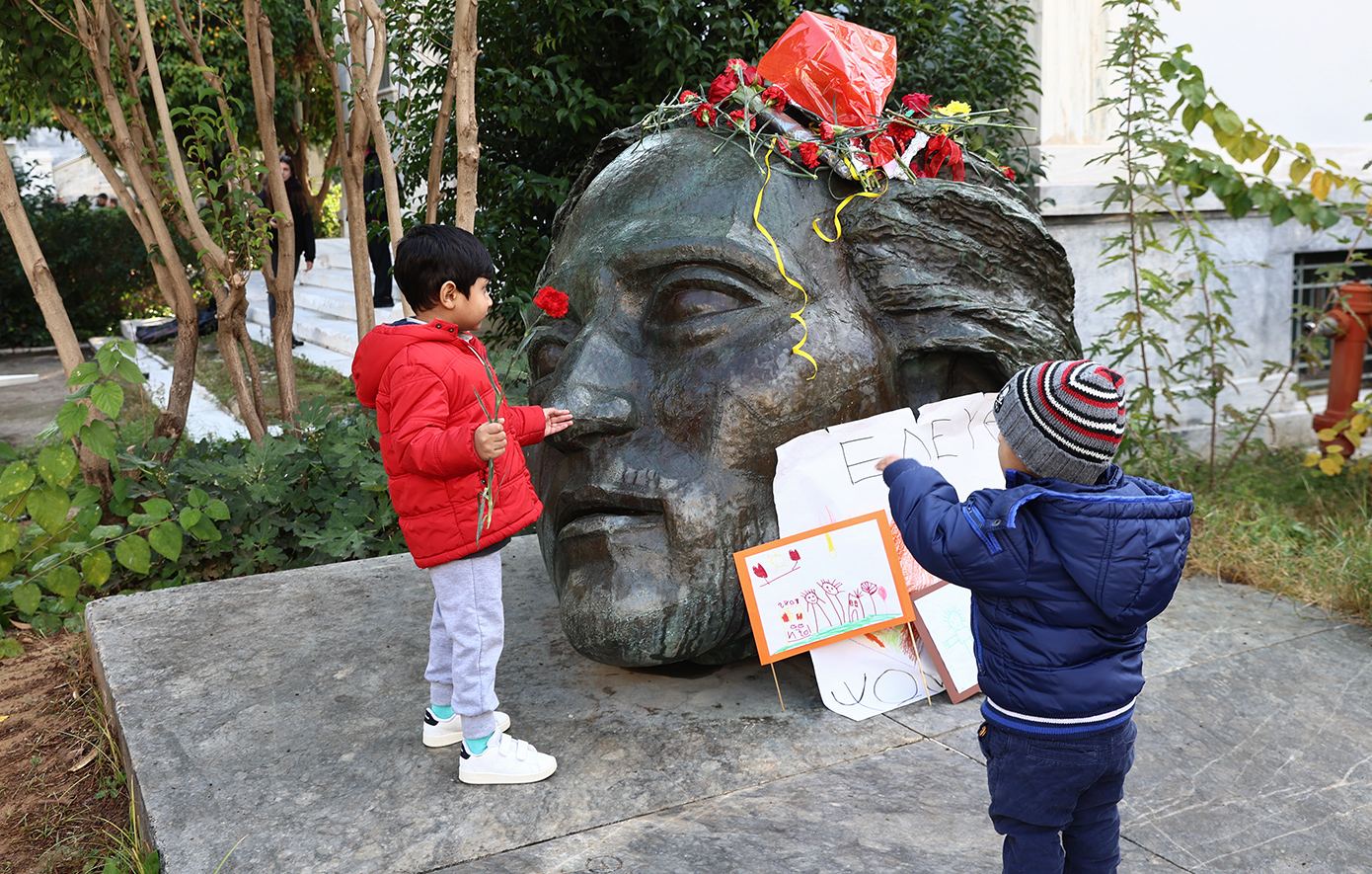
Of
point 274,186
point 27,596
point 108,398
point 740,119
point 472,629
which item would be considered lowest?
point 27,596

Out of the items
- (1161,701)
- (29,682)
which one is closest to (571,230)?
(1161,701)

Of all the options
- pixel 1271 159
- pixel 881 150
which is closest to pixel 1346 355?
pixel 1271 159

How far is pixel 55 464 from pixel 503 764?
2400 mm

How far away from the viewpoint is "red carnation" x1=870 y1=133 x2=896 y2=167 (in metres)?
2.88

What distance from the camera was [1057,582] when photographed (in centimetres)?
180

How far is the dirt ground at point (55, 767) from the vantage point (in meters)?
2.58

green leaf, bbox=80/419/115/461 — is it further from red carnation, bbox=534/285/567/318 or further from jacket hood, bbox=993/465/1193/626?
jacket hood, bbox=993/465/1193/626

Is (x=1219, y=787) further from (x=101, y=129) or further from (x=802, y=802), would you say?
(x=101, y=129)

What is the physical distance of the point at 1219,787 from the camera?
96.6 inches

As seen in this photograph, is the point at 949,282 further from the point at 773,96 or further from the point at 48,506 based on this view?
the point at 48,506

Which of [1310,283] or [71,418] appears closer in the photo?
[71,418]

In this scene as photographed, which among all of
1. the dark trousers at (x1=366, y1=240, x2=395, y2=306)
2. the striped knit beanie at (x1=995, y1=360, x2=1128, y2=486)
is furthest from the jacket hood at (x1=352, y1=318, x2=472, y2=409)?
the dark trousers at (x1=366, y1=240, x2=395, y2=306)

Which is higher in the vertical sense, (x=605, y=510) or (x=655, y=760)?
(x=605, y=510)

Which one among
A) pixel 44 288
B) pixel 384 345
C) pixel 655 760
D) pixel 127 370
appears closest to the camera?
pixel 384 345
